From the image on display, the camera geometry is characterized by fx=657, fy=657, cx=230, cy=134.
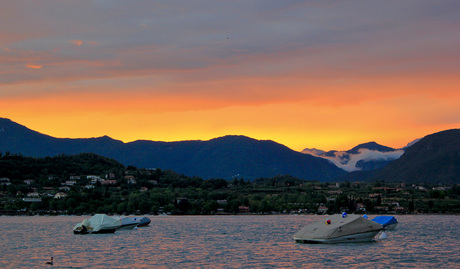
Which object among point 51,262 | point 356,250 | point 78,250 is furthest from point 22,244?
point 356,250

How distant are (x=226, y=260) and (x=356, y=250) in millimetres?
15380

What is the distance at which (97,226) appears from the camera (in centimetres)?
11044

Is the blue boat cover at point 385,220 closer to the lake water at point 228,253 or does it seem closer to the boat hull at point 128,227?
the lake water at point 228,253

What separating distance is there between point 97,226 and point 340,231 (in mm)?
48271

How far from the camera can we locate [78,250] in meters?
78.5

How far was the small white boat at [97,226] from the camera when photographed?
361 feet

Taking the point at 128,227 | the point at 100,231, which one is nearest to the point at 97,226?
the point at 100,231

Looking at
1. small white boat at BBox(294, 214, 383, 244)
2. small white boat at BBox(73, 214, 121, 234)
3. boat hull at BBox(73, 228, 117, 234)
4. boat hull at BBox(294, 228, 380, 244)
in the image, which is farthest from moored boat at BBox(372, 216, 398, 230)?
small white boat at BBox(73, 214, 121, 234)

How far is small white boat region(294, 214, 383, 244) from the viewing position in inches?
3063

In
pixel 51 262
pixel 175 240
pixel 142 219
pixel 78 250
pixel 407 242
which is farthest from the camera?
pixel 142 219

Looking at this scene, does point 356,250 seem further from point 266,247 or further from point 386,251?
point 266,247

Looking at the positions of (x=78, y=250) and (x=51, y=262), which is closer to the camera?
(x=51, y=262)

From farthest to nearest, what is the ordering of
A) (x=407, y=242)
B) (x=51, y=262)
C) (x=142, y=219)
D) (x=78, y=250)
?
(x=142, y=219) < (x=407, y=242) < (x=78, y=250) < (x=51, y=262)

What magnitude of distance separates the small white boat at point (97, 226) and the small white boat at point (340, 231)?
40.2 m
